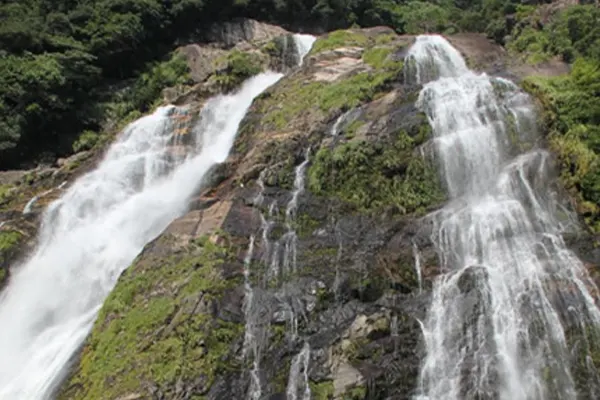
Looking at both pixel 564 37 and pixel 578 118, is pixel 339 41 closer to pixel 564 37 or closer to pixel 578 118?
pixel 564 37

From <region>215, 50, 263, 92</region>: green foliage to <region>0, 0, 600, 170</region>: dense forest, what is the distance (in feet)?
15.2

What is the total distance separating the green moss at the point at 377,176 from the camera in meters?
16.0

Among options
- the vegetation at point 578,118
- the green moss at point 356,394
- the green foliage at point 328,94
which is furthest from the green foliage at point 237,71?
the green moss at point 356,394

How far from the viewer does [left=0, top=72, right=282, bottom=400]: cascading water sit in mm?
14534

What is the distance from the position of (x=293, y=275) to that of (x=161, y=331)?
3.38 m

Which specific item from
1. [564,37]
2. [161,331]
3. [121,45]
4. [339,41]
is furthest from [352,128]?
[121,45]

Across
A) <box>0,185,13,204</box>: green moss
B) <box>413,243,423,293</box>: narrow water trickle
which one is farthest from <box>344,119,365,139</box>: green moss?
<box>0,185,13,204</box>: green moss

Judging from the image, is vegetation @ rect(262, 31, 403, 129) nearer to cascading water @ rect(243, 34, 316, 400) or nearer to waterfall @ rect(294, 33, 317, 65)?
cascading water @ rect(243, 34, 316, 400)

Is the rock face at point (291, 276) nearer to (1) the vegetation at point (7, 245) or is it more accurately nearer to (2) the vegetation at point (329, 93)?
(2) the vegetation at point (329, 93)

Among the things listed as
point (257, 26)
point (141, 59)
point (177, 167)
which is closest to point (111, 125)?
point (141, 59)

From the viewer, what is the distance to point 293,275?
1403cm

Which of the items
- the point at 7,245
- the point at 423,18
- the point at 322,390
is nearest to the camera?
the point at 322,390

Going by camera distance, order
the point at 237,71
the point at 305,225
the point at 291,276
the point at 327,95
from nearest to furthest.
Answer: the point at 291,276 < the point at 305,225 < the point at 327,95 < the point at 237,71

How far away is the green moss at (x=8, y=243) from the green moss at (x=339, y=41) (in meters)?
15.1
